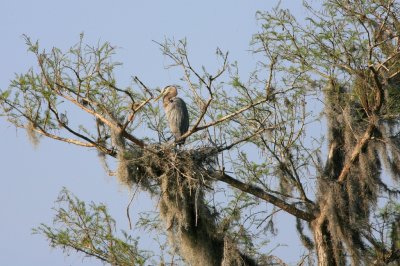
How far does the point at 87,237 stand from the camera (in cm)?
1011

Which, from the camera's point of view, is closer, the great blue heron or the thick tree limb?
the thick tree limb

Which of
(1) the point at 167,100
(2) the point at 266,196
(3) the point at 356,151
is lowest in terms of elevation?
(2) the point at 266,196

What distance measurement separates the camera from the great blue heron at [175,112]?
10.1 m

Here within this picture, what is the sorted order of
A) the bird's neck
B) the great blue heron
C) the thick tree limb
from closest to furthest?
the thick tree limb → the great blue heron → the bird's neck

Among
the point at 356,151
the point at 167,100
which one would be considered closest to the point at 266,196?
the point at 356,151

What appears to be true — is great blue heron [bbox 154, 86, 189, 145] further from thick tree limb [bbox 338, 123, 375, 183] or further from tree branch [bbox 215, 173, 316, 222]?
thick tree limb [bbox 338, 123, 375, 183]

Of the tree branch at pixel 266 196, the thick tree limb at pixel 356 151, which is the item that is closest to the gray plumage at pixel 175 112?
the tree branch at pixel 266 196

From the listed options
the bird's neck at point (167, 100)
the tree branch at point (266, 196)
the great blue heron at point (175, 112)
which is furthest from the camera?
the bird's neck at point (167, 100)

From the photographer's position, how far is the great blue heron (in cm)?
1012

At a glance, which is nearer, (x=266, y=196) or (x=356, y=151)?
(x=266, y=196)

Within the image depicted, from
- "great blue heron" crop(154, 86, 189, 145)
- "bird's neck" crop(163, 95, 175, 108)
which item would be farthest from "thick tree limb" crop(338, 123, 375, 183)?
"bird's neck" crop(163, 95, 175, 108)

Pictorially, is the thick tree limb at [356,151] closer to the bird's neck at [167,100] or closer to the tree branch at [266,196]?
the tree branch at [266,196]

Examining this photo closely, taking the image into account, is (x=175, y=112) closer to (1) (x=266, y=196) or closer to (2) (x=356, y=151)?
(1) (x=266, y=196)

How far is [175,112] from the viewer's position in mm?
10211
